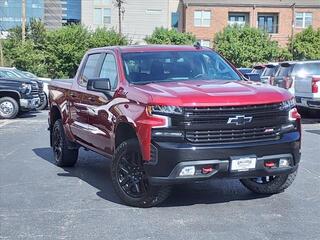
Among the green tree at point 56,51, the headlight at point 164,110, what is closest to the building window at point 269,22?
the green tree at point 56,51

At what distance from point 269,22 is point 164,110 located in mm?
59735

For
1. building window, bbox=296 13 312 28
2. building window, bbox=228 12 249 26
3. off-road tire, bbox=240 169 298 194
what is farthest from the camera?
building window, bbox=296 13 312 28

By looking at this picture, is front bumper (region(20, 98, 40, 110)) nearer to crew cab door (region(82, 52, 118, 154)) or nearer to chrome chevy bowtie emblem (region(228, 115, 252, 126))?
crew cab door (region(82, 52, 118, 154))

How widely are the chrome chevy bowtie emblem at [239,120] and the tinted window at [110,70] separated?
1.77 metres

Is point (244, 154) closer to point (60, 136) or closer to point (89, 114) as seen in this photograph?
point (89, 114)

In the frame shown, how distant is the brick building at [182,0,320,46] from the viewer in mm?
62000

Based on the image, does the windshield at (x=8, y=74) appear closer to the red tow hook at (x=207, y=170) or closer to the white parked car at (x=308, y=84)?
the white parked car at (x=308, y=84)

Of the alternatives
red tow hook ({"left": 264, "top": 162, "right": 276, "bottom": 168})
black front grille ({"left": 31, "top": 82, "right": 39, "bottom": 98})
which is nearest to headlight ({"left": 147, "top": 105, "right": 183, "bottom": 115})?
red tow hook ({"left": 264, "top": 162, "right": 276, "bottom": 168})

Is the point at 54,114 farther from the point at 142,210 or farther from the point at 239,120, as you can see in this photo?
the point at 239,120

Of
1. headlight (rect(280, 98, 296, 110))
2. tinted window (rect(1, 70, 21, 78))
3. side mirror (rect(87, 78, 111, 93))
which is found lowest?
tinted window (rect(1, 70, 21, 78))

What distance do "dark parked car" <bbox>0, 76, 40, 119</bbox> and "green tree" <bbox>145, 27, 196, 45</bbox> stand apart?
36189 mm

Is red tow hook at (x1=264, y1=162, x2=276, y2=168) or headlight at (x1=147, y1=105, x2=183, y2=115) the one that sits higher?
headlight at (x1=147, y1=105, x2=183, y2=115)

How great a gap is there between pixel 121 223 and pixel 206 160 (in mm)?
1093

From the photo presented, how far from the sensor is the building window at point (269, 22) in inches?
2506
